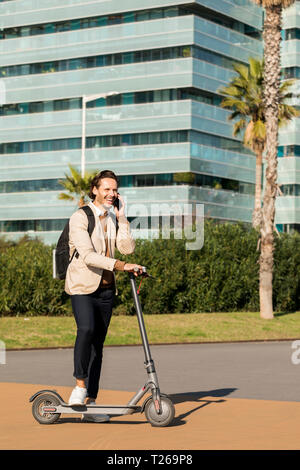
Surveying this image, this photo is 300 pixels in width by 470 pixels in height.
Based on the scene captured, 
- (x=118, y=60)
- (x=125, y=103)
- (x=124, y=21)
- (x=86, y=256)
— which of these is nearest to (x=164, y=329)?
(x=86, y=256)

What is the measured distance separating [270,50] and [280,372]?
57.8 ft

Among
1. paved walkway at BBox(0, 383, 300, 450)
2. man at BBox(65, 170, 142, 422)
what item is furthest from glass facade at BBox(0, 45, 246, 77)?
man at BBox(65, 170, 142, 422)

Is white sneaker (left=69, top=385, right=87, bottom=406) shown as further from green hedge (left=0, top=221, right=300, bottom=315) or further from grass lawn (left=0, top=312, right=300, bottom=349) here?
green hedge (left=0, top=221, right=300, bottom=315)

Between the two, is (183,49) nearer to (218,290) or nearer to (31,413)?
(218,290)

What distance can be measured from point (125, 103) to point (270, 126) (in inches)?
1585

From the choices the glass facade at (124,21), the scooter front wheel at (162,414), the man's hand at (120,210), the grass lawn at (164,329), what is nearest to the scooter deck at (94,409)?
the scooter front wheel at (162,414)

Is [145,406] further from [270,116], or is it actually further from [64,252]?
[270,116]

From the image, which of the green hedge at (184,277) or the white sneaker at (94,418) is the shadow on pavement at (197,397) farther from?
the green hedge at (184,277)

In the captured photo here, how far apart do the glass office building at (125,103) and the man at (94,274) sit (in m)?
55.9

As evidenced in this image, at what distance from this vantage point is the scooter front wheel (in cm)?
793

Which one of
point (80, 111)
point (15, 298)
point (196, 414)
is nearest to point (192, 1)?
point (80, 111)

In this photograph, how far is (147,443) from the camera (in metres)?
7.18

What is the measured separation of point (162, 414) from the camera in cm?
796

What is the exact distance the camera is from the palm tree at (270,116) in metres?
29.4
